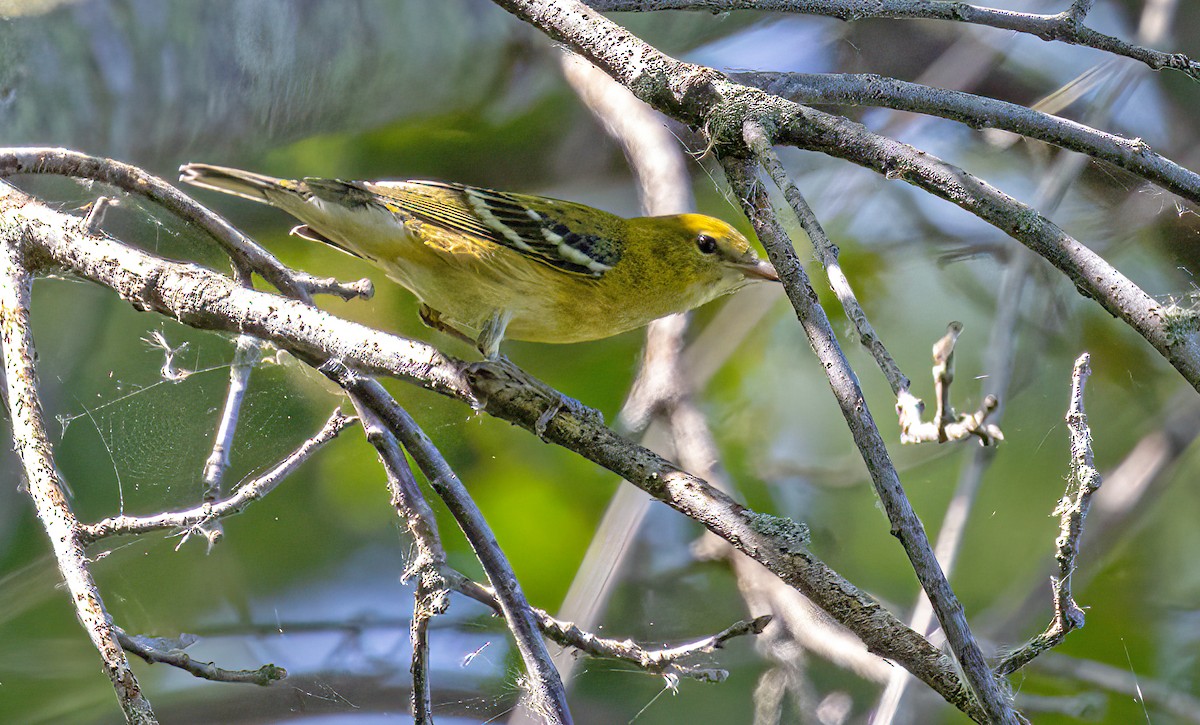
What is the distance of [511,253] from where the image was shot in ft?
6.02

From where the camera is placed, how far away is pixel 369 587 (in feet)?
7.38

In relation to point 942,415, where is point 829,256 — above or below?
above

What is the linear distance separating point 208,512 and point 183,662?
11.2 inches

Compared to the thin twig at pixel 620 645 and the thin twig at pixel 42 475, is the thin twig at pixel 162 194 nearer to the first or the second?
the thin twig at pixel 42 475

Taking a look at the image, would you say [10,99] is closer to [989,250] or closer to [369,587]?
[369,587]

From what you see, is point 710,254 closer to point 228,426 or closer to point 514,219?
point 514,219

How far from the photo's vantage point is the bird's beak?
1.92 m

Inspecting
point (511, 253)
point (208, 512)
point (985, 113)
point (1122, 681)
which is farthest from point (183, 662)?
point (1122, 681)

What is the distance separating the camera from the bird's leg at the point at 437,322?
1.98m

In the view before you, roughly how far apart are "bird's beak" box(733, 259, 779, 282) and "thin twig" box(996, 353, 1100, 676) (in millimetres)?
926

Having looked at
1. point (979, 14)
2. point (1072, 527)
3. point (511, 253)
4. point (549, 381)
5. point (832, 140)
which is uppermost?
point (979, 14)

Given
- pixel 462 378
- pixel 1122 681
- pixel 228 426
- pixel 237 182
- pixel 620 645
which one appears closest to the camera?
pixel 462 378

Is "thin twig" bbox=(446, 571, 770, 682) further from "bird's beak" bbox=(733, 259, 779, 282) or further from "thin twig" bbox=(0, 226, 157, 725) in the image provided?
"bird's beak" bbox=(733, 259, 779, 282)

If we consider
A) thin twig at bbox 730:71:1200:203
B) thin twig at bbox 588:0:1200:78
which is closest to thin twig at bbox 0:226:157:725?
thin twig at bbox 588:0:1200:78
